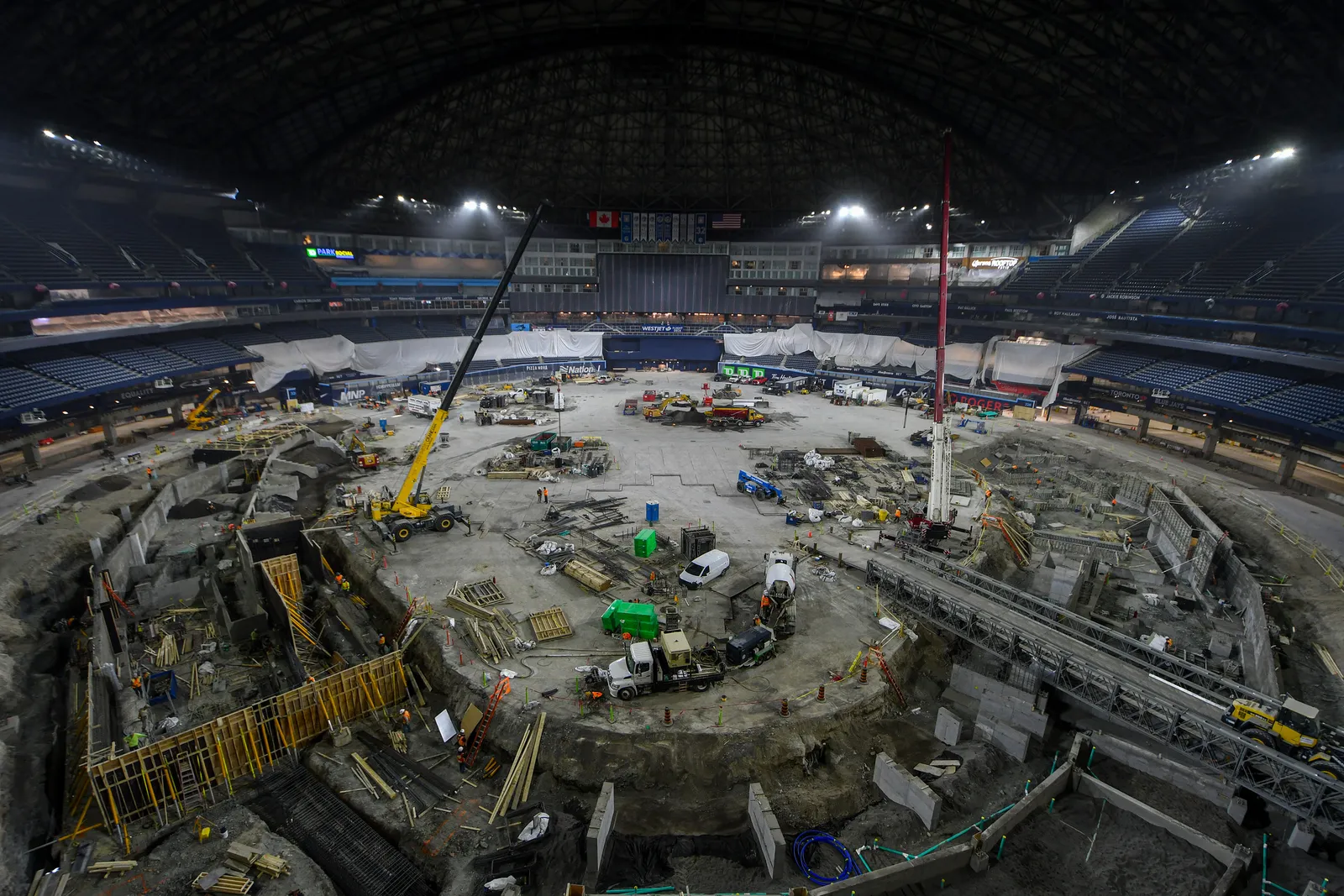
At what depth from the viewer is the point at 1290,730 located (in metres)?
12.7

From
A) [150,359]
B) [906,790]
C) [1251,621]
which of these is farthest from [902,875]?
[150,359]

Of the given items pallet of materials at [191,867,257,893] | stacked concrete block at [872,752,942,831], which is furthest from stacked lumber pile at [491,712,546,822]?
stacked concrete block at [872,752,942,831]

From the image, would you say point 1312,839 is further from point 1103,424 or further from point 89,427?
point 89,427

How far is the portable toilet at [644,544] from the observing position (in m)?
26.2

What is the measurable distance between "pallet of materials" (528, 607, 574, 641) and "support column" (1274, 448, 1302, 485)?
42.6 m

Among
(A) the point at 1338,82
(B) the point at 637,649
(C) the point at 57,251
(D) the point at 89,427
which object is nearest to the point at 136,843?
(B) the point at 637,649

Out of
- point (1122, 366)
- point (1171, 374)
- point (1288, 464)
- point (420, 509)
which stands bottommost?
point (420, 509)

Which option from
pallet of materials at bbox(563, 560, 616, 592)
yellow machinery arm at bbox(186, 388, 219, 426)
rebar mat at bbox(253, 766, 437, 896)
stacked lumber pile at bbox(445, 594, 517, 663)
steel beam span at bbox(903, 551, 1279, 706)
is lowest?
rebar mat at bbox(253, 766, 437, 896)

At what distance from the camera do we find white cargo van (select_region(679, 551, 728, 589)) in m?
24.0

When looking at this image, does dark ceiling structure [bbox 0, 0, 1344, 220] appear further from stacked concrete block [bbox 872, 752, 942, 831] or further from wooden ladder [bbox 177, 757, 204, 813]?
stacked concrete block [bbox 872, 752, 942, 831]

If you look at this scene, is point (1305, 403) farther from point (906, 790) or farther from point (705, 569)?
point (906, 790)

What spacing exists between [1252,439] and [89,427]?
77315 mm

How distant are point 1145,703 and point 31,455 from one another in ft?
176

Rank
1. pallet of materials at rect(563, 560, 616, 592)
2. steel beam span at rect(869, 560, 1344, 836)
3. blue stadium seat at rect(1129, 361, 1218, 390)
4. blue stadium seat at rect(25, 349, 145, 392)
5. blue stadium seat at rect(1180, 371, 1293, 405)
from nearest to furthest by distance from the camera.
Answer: steel beam span at rect(869, 560, 1344, 836) < pallet of materials at rect(563, 560, 616, 592) < blue stadium seat at rect(25, 349, 145, 392) < blue stadium seat at rect(1180, 371, 1293, 405) < blue stadium seat at rect(1129, 361, 1218, 390)
